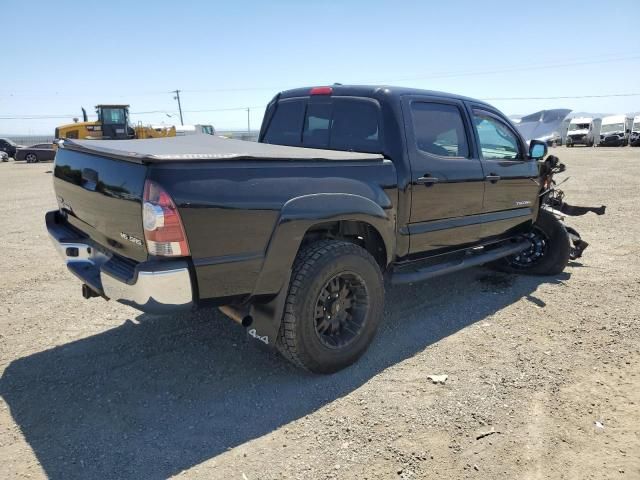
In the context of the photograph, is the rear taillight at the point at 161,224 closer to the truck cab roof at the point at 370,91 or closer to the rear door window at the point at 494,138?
the truck cab roof at the point at 370,91

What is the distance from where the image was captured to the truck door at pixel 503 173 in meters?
A: 4.59

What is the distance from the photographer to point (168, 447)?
2617 mm

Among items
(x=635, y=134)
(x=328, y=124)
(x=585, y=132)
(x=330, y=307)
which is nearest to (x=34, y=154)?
(x=328, y=124)

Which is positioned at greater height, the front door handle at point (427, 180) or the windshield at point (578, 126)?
the windshield at point (578, 126)

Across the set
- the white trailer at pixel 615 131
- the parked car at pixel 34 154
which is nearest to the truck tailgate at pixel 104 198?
the parked car at pixel 34 154

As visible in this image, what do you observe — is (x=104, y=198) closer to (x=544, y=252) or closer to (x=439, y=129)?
(x=439, y=129)

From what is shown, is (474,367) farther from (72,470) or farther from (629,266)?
(629,266)

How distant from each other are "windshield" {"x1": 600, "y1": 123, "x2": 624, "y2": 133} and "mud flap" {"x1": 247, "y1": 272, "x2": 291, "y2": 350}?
45.0 metres

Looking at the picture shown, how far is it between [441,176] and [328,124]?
1.08 metres

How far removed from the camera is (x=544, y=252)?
5.55 meters

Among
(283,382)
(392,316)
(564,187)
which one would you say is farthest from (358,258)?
(564,187)


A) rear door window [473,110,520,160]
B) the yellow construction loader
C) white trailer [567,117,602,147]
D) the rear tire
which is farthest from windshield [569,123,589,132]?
rear door window [473,110,520,160]

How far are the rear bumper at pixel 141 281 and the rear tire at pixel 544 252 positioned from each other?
4.24 meters

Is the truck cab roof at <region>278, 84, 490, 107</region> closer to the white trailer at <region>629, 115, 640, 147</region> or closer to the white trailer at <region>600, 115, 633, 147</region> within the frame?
the white trailer at <region>629, 115, 640, 147</region>
